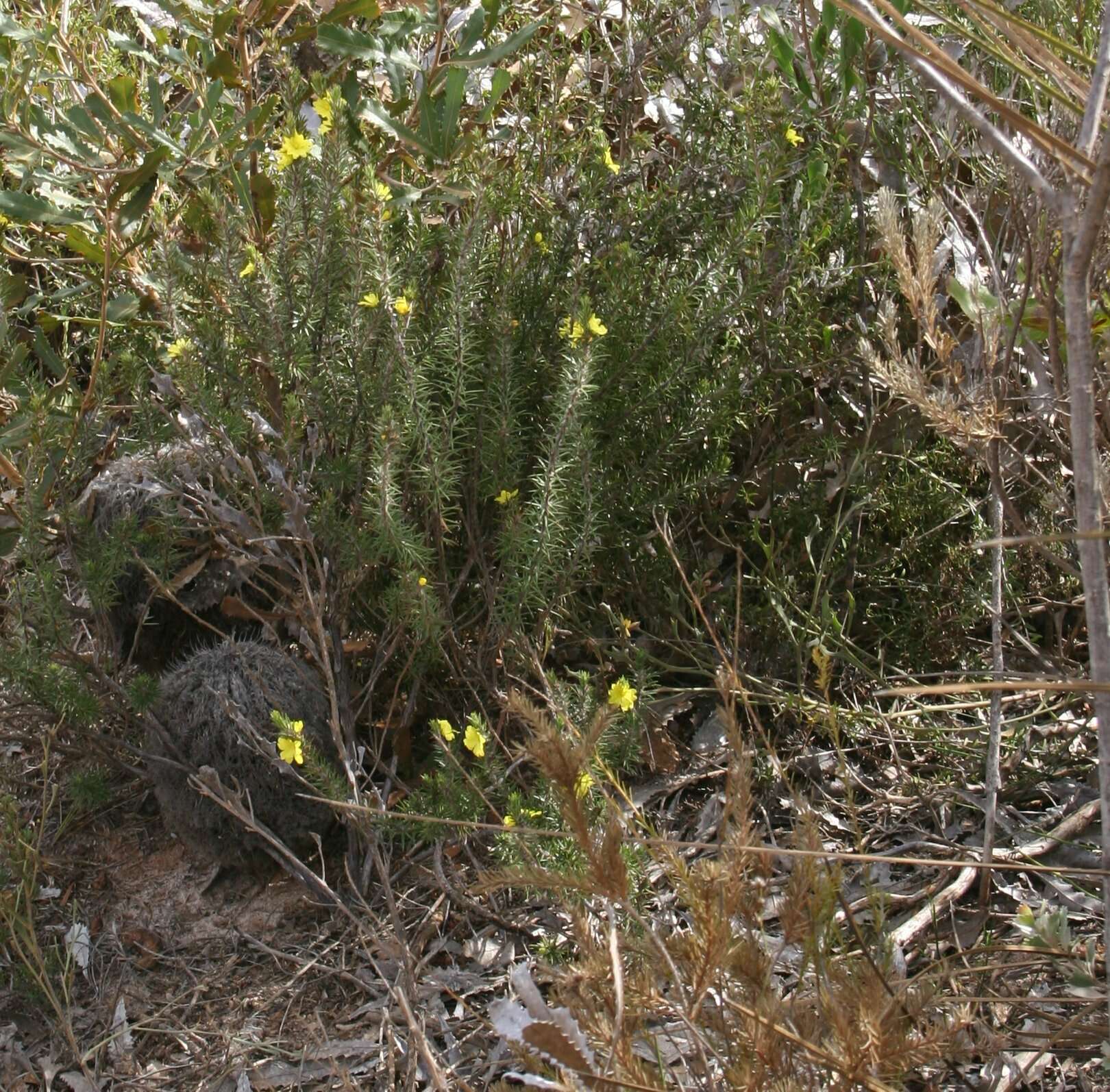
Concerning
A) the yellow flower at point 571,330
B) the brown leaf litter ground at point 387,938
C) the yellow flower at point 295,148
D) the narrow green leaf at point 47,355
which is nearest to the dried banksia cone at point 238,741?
the brown leaf litter ground at point 387,938

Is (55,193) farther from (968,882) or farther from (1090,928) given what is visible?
(1090,928)

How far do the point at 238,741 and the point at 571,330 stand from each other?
103 cm

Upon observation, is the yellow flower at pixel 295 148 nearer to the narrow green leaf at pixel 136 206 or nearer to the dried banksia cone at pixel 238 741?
the narrow green leaf at pixel 136 206

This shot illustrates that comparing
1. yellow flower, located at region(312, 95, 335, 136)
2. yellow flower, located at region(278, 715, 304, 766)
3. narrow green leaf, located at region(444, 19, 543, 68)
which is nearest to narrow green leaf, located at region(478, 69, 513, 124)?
narrow green leaf, located at region(444, 19, 543, 68)

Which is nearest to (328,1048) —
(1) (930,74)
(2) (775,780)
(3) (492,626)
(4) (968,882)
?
(3) (492,626)

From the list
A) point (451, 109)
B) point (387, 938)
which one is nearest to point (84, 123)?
point (451, 109)

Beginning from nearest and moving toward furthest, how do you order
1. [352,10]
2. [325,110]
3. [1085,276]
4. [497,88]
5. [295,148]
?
A: [1085,276] → [295,148] → [325,110] → [497,88] → [352,10]

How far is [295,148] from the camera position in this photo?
A: 7.62 feet

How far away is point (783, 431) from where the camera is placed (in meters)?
2.98

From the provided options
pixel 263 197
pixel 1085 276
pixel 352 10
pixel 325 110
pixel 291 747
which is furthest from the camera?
pixel 263 197

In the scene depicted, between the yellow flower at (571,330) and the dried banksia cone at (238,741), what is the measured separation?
2.86ft

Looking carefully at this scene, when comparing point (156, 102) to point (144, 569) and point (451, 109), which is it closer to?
point (451, 109)

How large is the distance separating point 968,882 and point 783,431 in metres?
1.18

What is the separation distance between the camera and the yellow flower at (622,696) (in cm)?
227
